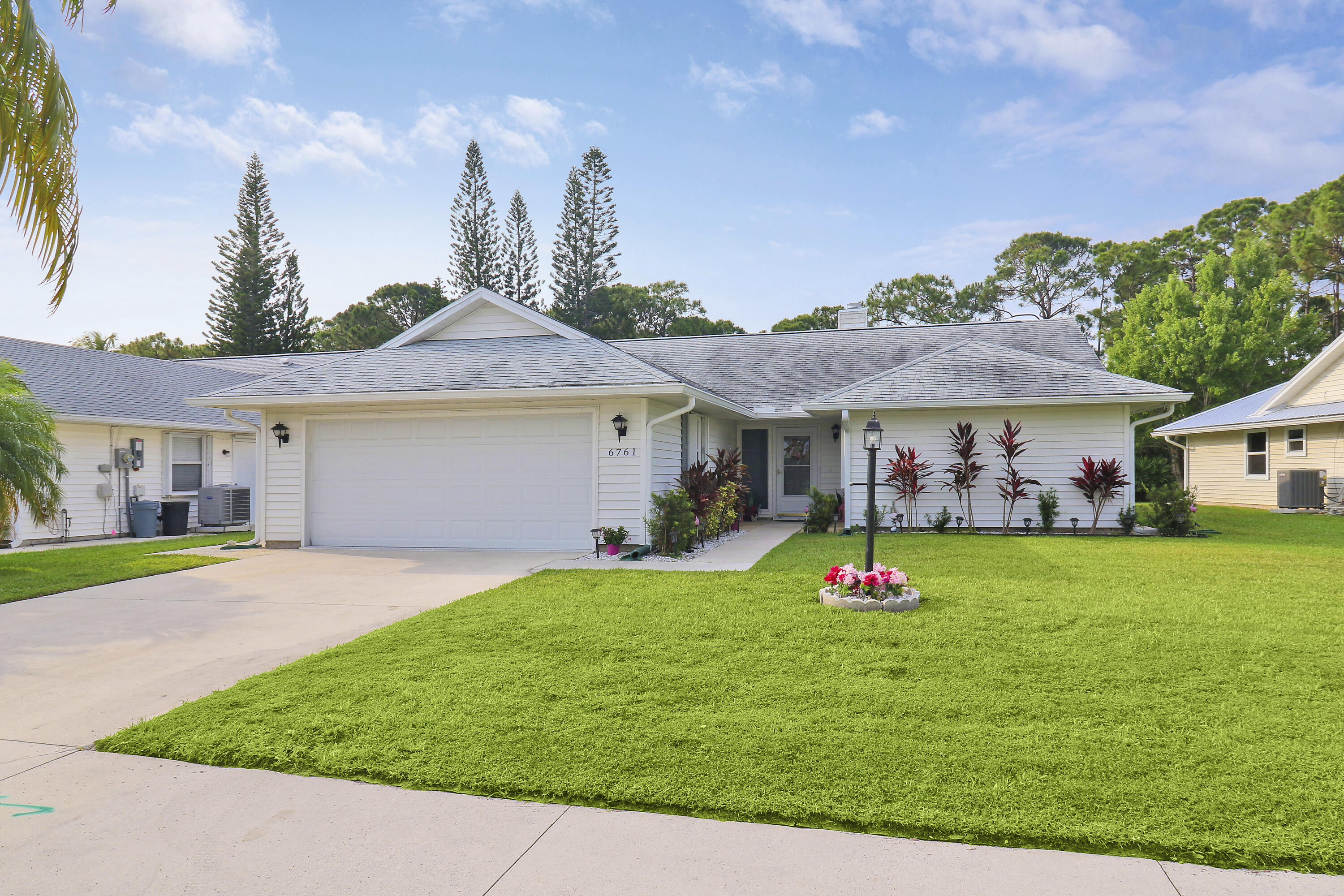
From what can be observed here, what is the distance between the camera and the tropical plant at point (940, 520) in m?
13.0

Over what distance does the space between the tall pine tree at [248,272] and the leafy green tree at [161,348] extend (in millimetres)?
10100

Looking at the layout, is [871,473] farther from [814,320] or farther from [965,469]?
[814,320]

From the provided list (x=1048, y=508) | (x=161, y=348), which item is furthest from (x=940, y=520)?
(x=161, y=348)

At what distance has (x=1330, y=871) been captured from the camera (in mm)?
2385

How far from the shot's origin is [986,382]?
1316 cm

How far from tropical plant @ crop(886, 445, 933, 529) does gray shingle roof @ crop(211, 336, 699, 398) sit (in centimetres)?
492

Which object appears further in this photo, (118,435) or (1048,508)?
(118,435)

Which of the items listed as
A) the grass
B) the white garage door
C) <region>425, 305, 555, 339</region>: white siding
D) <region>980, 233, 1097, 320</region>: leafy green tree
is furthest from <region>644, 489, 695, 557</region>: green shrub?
<region>980, 233, 1097, 320</region>: leafy green tree

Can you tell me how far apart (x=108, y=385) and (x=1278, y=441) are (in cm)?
2751

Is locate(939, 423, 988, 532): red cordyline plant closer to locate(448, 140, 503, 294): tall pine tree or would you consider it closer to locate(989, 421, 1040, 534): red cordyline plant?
locate(989, 421, 1040, 534): red cordyline plant

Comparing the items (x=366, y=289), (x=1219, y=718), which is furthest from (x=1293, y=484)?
(x=366, y=289)

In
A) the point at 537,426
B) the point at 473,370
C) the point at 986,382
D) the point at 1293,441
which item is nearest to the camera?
the point at 537,426

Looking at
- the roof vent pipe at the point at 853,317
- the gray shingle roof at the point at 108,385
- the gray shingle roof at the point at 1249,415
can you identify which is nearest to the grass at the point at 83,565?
the gray shingle roof at the point at 108,385

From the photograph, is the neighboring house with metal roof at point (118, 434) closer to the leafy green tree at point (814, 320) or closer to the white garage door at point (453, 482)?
the white garage door at point (453, 482)
